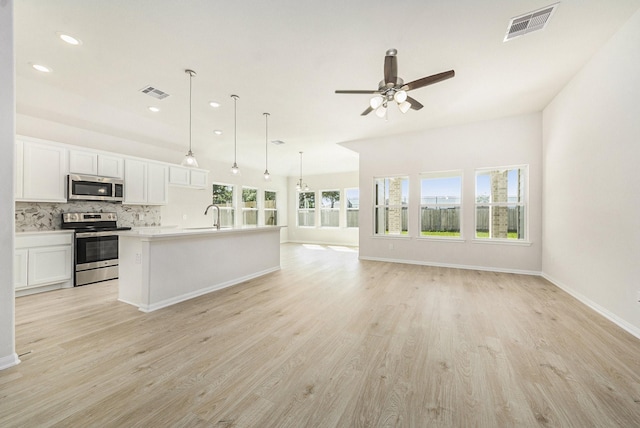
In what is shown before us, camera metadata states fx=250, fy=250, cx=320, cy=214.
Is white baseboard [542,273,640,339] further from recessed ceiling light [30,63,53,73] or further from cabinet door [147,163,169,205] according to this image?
cabinet door [147,163,169,205]

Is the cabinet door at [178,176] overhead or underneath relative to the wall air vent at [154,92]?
underneath

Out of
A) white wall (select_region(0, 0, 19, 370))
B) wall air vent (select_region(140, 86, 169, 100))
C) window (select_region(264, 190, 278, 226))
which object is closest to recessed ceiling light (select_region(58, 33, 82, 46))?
white wall (select_region(0, 0, 19, 370))

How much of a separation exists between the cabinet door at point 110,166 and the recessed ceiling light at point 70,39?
235 cm

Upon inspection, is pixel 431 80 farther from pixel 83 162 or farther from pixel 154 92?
pixel 83 162

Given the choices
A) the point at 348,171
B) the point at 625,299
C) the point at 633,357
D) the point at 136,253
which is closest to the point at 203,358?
the point at 136,253

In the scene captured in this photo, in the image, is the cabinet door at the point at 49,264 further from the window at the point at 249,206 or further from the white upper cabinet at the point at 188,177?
the window at the point at 249,206

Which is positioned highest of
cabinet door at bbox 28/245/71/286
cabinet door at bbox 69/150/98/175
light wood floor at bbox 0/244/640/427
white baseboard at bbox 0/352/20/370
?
cabinet door at bbox 69/150/98/175

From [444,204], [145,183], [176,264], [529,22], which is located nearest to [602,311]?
[444,204]

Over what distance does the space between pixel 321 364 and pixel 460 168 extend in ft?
17.0

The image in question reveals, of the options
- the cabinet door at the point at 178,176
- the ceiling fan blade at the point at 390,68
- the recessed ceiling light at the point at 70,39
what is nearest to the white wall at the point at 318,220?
the cabinet door at the point at 178,176

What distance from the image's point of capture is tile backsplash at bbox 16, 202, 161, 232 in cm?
395

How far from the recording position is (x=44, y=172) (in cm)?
389

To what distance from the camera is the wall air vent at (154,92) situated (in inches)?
147

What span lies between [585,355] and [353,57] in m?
3.69
